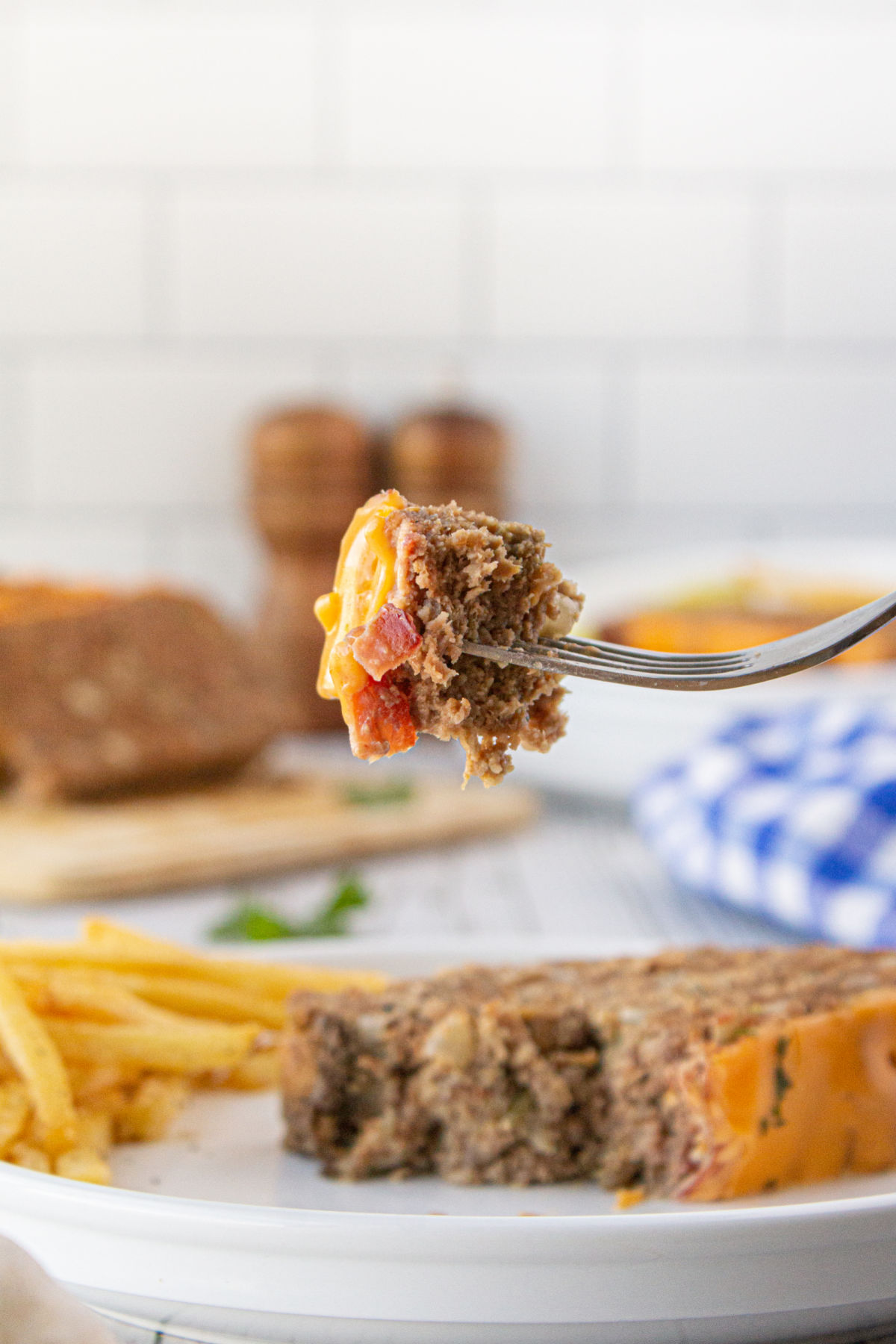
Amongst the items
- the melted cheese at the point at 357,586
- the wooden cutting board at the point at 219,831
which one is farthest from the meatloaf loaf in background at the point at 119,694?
the melted cheese at the point at 357,586

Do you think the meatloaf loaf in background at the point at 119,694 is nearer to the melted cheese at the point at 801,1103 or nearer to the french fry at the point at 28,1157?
the french fry at the point at 28,1157

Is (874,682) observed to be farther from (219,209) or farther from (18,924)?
(219,209)

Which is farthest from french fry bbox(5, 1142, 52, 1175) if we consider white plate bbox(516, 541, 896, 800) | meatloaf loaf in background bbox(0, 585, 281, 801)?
meatloaf loaf in background bbox(0, 585, 281, 801)

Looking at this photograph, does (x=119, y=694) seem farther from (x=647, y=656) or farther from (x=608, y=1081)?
(x=647, y=656)

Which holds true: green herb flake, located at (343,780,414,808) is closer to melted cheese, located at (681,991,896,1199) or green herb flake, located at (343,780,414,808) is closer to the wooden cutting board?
the wooden cutting board

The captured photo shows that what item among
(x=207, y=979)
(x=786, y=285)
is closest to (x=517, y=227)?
(x=786, y=285)
